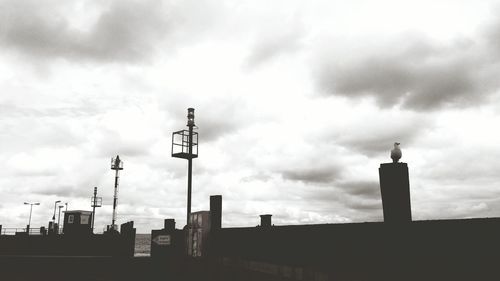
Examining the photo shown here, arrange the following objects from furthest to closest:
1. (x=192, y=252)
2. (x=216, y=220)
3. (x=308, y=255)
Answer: (x=192, y=252) < (x=216, y=220) < (x=308, y=255)

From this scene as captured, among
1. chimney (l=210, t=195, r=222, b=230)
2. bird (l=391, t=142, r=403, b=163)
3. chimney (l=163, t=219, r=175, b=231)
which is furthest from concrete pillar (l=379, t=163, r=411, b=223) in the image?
chimney (l=163, t=219, r=175, b=231)

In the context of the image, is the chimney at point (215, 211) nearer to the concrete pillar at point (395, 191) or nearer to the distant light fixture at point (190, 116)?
the distant light fixture at point (190, 116)

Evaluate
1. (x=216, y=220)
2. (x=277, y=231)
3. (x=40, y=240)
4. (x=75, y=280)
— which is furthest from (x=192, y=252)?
(x=40, y=240)

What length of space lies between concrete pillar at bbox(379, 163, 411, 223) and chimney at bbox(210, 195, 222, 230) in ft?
36.1

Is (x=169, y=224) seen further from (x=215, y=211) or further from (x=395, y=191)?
(x=395, y=191)

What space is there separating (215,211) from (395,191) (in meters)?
11.6

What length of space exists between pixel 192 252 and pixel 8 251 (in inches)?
781

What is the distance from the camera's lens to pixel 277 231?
12.6m

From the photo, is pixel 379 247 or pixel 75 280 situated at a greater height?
pixel 379 247

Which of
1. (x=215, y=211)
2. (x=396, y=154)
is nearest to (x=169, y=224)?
(x=215, y=211)

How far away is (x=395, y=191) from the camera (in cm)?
734

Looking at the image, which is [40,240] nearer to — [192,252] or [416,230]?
[192,252]

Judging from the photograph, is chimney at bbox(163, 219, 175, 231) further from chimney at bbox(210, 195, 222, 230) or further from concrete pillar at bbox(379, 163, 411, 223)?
concrete pillar at bbox(379, 163, 411, 223)

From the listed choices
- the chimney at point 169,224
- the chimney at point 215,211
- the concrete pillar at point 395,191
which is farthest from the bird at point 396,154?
the chimney at point 169,224
